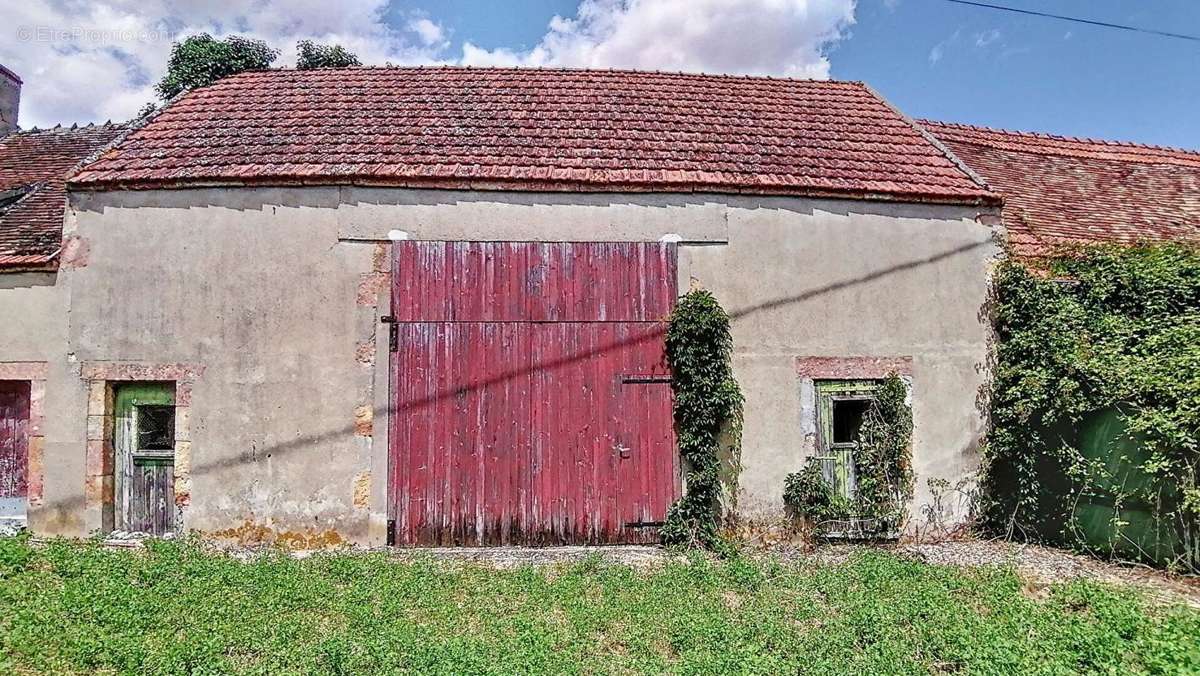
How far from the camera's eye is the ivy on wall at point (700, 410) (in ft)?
24.5

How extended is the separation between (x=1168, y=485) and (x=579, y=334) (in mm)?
5930

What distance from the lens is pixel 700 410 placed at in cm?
750

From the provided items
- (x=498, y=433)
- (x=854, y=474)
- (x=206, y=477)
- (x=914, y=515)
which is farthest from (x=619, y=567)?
(x=206, y=477)

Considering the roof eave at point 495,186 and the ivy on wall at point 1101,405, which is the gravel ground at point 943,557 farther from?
the roof eave at point 495,186

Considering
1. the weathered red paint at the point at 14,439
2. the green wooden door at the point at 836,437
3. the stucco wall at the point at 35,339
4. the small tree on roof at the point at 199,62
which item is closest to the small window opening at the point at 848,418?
the green wooden door at the point at 836,437

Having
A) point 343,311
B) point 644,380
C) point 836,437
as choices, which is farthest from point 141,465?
point 836,437

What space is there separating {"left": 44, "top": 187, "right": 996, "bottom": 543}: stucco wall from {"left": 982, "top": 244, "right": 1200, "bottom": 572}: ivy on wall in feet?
2.04

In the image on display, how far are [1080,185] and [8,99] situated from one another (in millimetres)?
18183

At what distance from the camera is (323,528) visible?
A: 291 inches

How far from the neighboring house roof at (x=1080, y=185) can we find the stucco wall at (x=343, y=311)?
94.2 inches

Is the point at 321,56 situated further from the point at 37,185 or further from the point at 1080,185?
the point at 1080,185

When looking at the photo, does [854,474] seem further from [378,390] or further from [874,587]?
[378,390]

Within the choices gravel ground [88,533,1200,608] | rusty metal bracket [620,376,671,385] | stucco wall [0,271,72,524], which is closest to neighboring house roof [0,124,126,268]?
stucco wall [0,271,72,524]

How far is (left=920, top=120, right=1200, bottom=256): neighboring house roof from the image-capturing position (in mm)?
9211
